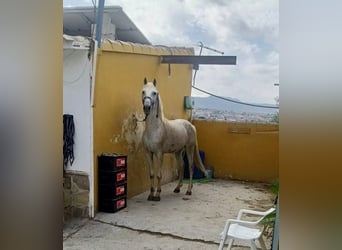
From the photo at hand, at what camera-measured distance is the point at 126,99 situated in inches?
211

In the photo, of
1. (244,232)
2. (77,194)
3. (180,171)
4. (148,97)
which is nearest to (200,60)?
(148,97)

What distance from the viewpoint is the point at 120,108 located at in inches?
205

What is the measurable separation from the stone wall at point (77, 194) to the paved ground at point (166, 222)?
159 mm

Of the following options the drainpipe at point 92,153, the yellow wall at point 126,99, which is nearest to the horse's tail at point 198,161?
the yellow wall at point 126,99

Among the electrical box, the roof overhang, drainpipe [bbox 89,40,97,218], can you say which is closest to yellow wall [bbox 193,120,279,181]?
the electrical box

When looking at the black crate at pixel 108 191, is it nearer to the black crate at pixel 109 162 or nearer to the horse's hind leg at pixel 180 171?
the black crate at pixel 109 162

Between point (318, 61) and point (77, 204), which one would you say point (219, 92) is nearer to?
point (77, 204)

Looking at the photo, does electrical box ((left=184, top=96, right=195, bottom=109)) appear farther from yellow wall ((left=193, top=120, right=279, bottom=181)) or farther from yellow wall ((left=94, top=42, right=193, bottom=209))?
yellow wall ((left=94, top=42, right=193, bottom=209))

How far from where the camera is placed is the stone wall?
4.57 m

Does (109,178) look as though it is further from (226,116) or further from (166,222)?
(226,116)

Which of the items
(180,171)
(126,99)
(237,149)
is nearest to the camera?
(126,99)

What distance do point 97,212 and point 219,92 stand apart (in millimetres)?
2300

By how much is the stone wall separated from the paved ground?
0.52 ft

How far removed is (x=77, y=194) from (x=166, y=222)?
1068 millimetres
